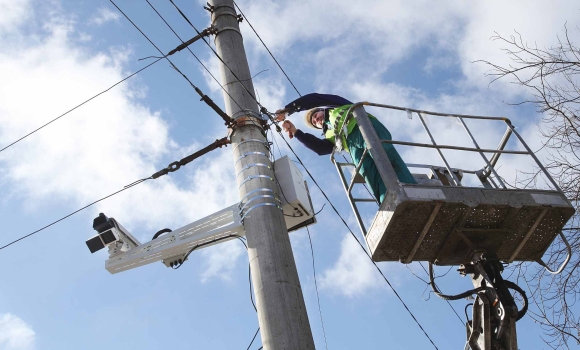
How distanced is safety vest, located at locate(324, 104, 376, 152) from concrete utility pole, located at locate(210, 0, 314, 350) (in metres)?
0.87

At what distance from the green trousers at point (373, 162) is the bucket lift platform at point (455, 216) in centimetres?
16

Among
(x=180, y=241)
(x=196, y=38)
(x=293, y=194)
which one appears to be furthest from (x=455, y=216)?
(x=196, y=38)

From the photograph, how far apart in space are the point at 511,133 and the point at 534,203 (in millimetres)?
1114

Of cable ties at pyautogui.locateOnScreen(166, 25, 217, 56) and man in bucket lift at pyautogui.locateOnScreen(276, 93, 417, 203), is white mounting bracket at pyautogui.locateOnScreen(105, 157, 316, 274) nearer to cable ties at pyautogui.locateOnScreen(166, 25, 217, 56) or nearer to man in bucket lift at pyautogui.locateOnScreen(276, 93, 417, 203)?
man in bucket lift at pyautogui.locateOnScreen(276, 93, 417, 203)

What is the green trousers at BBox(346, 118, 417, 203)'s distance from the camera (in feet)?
20.6

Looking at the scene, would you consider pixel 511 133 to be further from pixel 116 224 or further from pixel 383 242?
pixel 116 224

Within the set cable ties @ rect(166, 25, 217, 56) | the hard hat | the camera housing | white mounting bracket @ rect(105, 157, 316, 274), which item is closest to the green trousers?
white mounting bracket @ rect(105, 157, 316, 274)

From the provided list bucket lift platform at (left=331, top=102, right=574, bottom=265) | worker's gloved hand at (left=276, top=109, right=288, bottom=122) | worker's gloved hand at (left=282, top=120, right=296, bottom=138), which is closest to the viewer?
bucket lift platform at (left=331, top=102, right=574, bottom=265)

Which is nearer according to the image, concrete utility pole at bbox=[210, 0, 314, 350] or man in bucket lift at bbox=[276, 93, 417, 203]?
concrete utility pole at bbox=[210, 0, 314, 350]

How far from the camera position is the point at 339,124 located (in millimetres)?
6836

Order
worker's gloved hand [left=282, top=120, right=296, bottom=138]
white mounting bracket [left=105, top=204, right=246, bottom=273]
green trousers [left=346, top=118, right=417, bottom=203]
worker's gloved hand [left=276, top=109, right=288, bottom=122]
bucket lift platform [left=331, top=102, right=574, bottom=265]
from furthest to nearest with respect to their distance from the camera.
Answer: worker's gloved hand [left=282, top=120, right=296, bottom=138] < worker's gloved hand [left=276, top=109, right=288, bottom=122] < green trousers [left=346, top=118, right=417, bottom=203] < white mounting bracket [left=105, top=204, right=246, bottom=273] < bucket lift platform [left=331, top=102, right=574, bottom=265]

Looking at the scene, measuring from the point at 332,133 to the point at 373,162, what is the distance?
99 cm

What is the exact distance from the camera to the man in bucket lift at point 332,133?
6.36m

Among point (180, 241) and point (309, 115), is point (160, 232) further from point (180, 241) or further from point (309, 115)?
point (309, 115)
